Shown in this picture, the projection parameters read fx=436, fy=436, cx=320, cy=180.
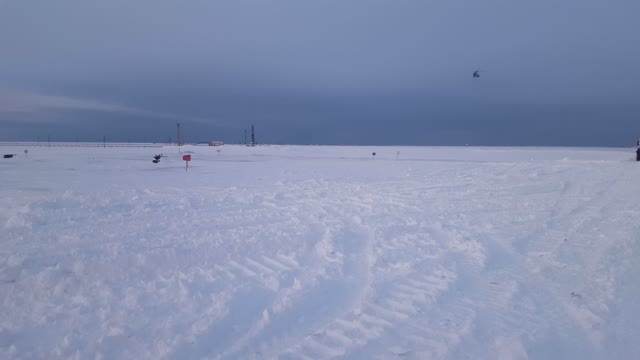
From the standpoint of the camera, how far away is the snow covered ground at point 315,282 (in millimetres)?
3877

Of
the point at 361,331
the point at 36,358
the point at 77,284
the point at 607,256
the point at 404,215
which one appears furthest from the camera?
the point at 404,215

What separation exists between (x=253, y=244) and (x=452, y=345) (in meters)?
3.94

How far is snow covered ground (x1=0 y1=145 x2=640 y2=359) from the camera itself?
3.88 meters

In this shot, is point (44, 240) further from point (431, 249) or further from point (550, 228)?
point (550, 228)

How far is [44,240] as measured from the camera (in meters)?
6.97

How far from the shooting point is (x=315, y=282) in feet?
17.7

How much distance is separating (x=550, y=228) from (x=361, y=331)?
5.75 meters

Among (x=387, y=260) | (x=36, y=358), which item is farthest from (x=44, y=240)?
(x=387, y=260)

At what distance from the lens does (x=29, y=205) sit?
9.80 metres

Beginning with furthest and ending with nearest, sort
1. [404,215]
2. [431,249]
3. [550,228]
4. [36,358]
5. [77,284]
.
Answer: [404,215]
[550,228]
[431,249]
[77,284]
[36,358]

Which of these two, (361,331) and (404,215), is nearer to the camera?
(361,331)

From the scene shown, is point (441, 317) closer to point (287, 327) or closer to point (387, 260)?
point (287, 327)

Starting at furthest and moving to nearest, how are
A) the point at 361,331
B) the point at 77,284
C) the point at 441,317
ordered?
the point at 77,284 → the point at 441,317 → the point at 361,331

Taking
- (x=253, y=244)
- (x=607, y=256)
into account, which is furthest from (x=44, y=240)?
(x=607, y=256)
